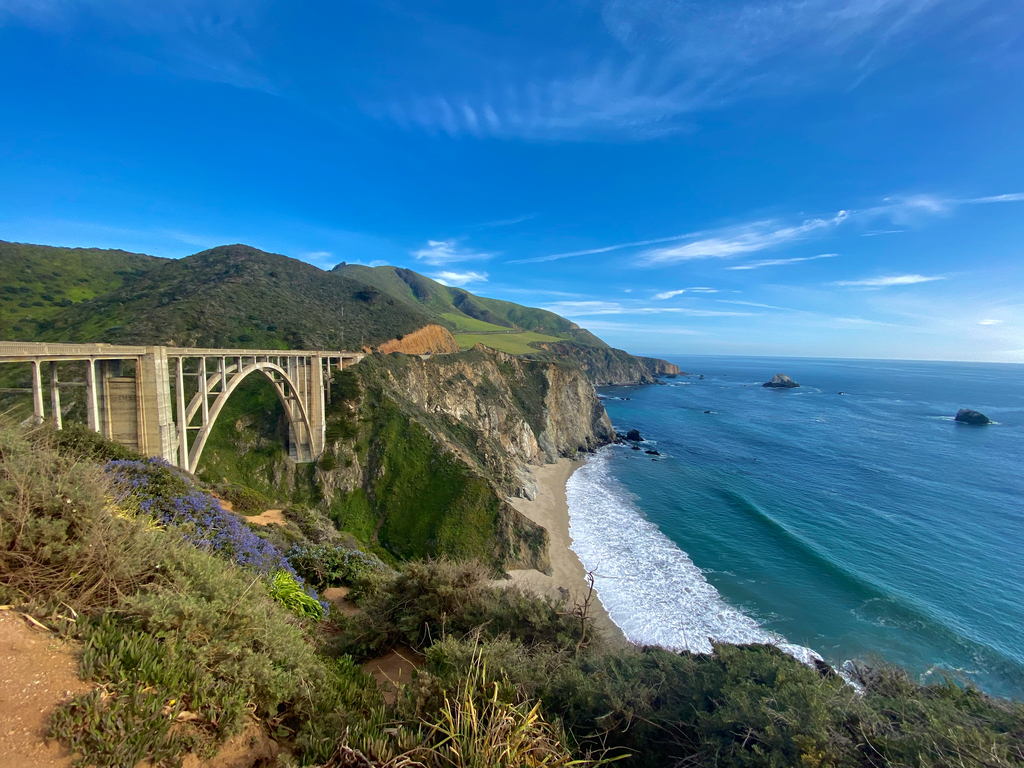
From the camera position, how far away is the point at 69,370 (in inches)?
1030

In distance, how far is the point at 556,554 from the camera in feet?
90.6

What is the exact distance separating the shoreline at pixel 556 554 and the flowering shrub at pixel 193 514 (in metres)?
9.57

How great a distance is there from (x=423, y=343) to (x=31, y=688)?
164 feet

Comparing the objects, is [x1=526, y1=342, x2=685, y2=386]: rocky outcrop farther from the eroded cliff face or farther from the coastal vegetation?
the coastal vegetation

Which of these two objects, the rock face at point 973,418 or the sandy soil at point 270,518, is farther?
the rock face at point 973,418

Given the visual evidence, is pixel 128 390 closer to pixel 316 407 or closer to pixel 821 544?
pixel 316 407

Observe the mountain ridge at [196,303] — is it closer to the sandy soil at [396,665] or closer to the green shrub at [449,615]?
the green shrub at [449,615]

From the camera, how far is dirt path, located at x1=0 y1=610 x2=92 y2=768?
2.51 metres

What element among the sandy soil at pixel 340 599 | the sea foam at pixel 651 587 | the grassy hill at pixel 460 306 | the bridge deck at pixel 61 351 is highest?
the grassy hill at pixel 460 306

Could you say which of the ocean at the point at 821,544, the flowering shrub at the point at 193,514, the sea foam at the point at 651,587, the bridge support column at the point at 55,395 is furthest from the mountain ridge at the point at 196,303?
the ocean at the point at 821,544

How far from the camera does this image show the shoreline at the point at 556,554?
21492mm

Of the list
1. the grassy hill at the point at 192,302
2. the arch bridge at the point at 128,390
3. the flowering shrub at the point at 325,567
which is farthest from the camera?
the grassy hill at the point at 192,302

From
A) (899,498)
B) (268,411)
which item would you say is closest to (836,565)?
(899,498)

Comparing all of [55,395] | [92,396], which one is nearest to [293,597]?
[55,395]
